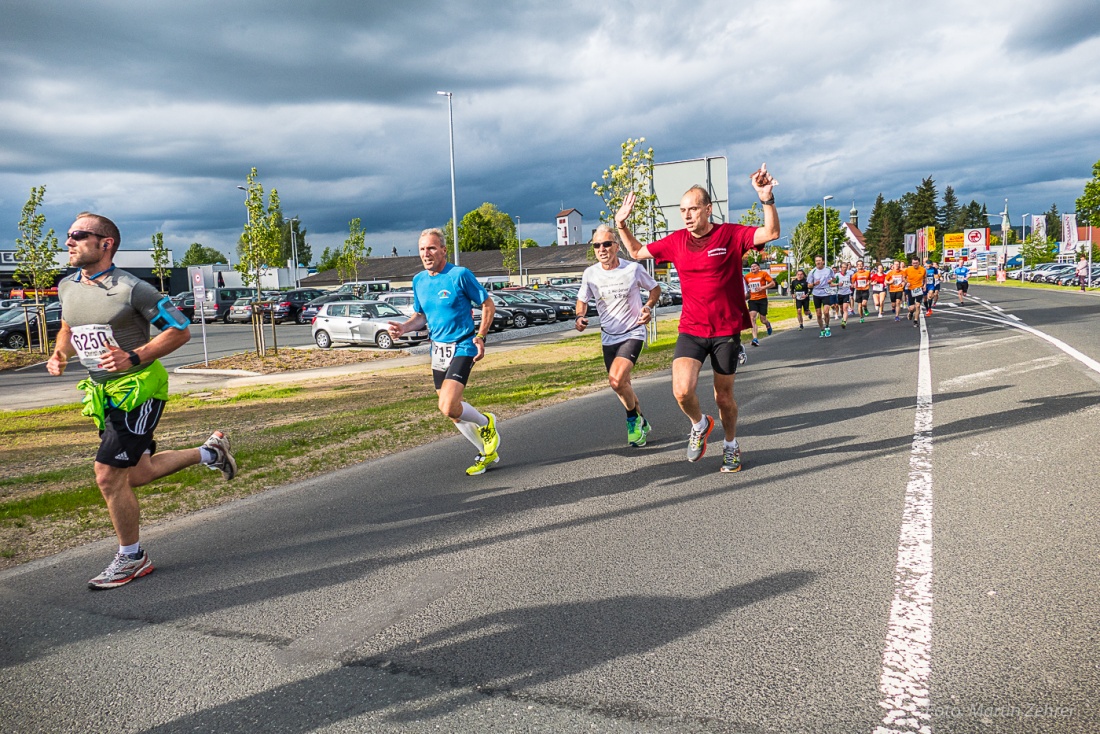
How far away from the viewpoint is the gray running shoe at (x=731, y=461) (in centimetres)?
602

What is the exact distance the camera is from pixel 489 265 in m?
95.9

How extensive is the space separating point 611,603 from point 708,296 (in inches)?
113

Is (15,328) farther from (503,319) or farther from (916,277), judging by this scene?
(916,277)

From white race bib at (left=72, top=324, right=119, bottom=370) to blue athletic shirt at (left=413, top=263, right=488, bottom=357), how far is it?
2.48m

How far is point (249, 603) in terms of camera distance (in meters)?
3.86

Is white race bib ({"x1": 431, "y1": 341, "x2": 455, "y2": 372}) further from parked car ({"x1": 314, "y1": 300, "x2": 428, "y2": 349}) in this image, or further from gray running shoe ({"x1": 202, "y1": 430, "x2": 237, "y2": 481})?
parked car ({"x1": 314, "y1": 300, "x2": 428, "y2": 349})

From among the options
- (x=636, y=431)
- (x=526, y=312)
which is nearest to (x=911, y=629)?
(x=636, y=431)

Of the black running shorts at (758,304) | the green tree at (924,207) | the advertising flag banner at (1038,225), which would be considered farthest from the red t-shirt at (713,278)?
the green tree at (924,207)

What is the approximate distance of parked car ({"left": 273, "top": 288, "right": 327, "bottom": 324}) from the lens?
46.0 metres

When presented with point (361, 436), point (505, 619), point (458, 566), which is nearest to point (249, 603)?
point (458, 566)

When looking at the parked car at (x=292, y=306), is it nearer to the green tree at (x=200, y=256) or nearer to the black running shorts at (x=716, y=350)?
the black running shorts at (x=716, y=350)

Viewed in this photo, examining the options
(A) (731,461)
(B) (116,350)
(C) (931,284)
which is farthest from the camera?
(C) (931,284)

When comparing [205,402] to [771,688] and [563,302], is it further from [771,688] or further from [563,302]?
[563,302]

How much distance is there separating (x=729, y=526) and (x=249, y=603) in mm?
2598
